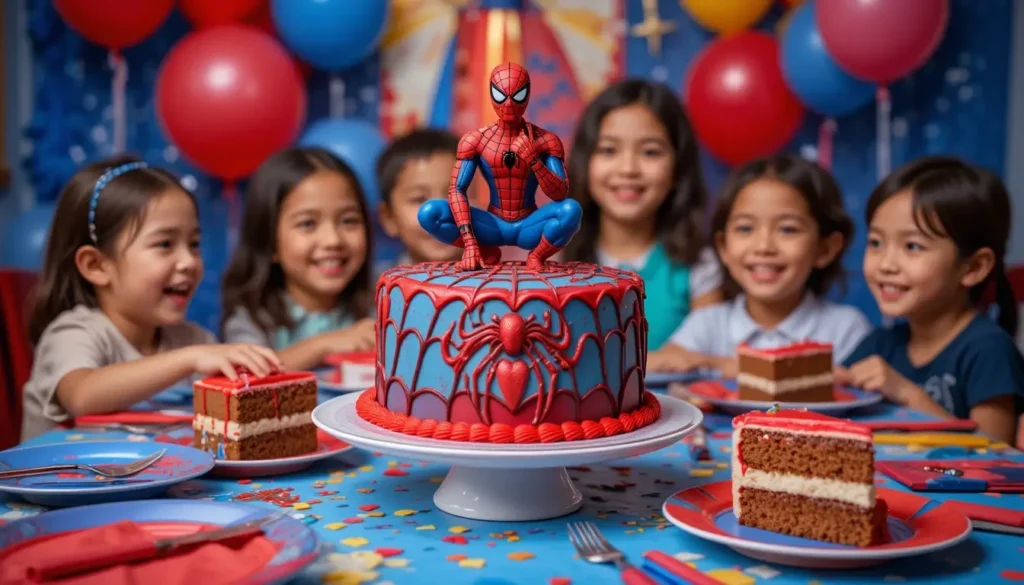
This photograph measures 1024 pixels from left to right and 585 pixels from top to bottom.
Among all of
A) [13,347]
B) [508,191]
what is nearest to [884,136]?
[508,191]

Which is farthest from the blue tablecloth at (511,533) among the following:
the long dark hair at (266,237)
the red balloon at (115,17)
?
the red balloon at (115,17)

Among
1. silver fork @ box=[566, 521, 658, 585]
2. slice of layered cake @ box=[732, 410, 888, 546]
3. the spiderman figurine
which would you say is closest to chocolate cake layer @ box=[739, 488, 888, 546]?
slice of layered cake @ box=[732, 410, 888, 546]

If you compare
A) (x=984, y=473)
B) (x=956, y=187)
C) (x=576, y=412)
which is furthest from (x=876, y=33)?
(x=576, y=412)

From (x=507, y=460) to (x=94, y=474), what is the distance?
30.9 inches

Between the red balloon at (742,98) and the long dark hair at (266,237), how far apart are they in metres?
2.22

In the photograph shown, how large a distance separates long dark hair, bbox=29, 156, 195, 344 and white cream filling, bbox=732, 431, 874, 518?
1.92m

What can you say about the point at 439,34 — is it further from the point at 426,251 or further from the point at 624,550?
the point at 624,550

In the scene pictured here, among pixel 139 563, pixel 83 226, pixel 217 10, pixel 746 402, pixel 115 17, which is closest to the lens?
pixel 139 563

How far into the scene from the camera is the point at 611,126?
393cm

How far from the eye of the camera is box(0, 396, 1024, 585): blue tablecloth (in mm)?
1365

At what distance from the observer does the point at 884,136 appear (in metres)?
5.64

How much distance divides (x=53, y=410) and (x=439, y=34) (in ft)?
12.7

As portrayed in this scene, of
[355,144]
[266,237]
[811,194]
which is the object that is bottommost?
[266,237]

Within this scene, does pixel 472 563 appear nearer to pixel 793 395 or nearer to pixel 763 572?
pixel 763 572
